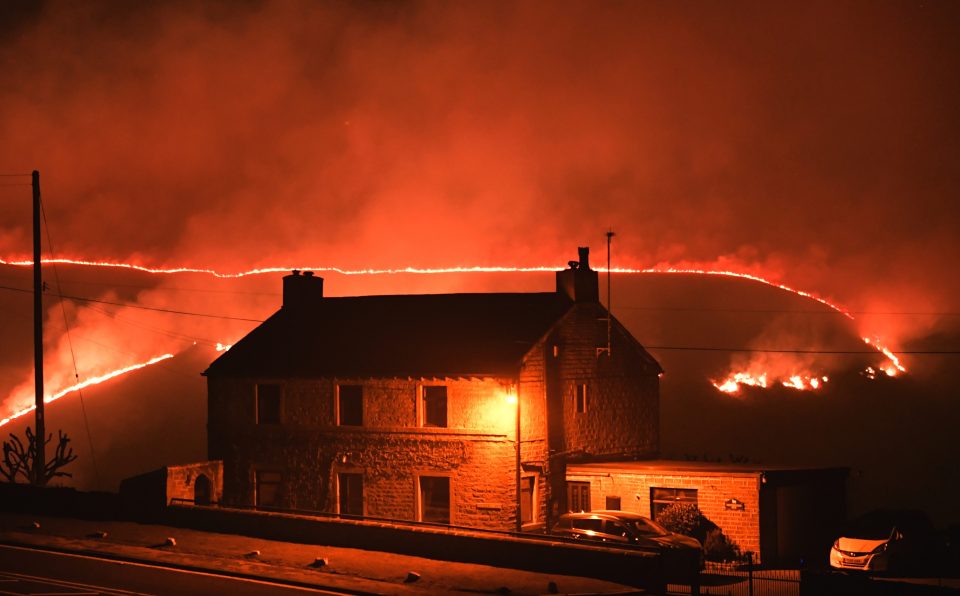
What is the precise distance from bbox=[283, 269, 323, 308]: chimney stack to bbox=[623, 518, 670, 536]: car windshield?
21.0 meters

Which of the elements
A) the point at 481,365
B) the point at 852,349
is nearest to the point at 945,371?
the point at 852,349

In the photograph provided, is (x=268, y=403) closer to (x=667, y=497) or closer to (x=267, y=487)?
(x=267, y=487)

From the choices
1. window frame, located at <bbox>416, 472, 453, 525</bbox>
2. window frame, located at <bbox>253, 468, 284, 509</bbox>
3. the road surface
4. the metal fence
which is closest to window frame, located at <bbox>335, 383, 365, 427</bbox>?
window frame, located at <bbox>416, 472, 453, 525</bbox>

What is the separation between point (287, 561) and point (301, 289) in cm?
2096

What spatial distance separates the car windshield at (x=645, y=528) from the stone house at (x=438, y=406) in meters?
7.24

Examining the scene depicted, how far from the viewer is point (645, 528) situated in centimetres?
2866

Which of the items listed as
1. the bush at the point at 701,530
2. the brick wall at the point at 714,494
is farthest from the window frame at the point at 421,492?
the bush at the point at 701,530

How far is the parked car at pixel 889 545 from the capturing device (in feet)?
95.0

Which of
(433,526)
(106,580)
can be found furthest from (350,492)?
(106,580)

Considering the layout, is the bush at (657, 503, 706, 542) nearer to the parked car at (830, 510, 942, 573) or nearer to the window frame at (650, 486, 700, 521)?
the window frame at (650, 486, 700, 521)

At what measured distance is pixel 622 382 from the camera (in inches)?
1601

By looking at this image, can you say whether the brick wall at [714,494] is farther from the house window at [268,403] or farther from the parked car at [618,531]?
the house window at [268,403]

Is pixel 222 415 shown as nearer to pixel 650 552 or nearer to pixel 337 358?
pixel 337 358

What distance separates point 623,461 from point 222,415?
52.7 ft
